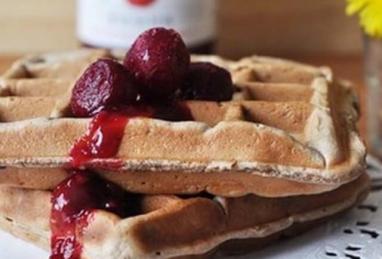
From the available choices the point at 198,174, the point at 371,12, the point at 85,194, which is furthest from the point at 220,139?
the point at 371,12

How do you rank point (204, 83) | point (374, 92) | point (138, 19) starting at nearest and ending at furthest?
1. point (204, 83)
2. point (374, 92)
3. point (138, 19)

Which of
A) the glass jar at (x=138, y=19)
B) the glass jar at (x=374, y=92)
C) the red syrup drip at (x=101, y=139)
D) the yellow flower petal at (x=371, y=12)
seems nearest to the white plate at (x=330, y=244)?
the red syrup drip at (x=101, y=139)

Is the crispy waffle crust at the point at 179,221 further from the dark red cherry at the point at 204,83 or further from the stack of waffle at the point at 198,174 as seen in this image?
the dark red cherry at the point at 204,83

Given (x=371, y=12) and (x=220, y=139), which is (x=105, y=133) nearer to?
(x=220, y=139)

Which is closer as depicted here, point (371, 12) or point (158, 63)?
point (158, 63)

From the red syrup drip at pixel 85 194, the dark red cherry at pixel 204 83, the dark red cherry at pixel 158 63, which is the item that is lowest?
the red syrup drip at pixel 85 194

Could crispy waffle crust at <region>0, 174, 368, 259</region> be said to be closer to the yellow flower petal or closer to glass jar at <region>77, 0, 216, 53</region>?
the yellow flower petal

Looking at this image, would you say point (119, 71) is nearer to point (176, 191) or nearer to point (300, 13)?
point (176, 191)
